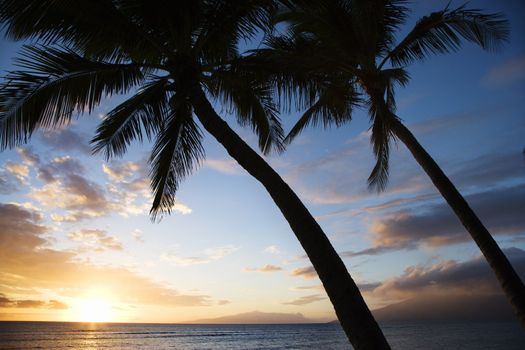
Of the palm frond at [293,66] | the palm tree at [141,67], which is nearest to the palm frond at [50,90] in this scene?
the palm tree at [141,67]

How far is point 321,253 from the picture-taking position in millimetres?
2715

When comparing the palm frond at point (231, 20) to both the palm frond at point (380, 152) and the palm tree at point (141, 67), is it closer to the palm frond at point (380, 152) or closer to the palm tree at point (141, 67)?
the palm tree at point (141, 67)

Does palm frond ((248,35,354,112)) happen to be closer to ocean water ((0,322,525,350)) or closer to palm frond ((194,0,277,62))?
palm frond ((194,0,277,62))

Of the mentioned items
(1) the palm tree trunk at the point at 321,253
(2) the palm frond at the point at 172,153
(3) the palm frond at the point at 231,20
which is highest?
(3) the palm frond at the point at 231,20

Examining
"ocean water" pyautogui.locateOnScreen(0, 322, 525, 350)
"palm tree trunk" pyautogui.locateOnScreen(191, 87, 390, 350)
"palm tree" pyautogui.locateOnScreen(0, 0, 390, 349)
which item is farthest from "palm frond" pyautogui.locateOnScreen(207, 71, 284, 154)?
"ocean water" pyautogui.locateOnScreen(0, 322, 525, 350)

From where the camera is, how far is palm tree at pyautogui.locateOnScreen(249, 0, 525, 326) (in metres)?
5.08

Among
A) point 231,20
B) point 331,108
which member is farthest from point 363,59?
Result: point 231,20

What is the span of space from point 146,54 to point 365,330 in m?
4.75

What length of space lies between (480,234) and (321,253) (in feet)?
11.8

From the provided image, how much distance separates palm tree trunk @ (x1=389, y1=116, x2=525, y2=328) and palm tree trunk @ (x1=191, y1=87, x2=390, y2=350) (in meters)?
3.43

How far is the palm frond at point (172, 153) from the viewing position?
6.12 metres

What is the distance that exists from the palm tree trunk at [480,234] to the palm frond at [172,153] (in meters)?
4.03

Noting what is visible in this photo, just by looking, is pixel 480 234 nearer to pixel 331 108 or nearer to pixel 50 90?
pixel 331 108

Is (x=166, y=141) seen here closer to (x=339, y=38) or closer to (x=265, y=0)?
(x=265, y=0)
